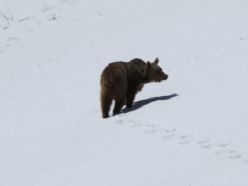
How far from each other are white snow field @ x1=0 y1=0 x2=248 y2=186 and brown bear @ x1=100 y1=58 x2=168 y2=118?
0.29 metres

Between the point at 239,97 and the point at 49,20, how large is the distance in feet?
47.3

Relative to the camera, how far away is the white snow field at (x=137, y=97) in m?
9.78

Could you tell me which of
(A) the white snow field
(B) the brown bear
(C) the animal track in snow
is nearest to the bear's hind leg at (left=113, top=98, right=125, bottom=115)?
(B) the brown bear

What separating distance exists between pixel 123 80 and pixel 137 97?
7.08 ft

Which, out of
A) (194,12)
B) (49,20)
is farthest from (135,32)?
(49,20)

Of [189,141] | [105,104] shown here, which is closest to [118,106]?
[105,104]

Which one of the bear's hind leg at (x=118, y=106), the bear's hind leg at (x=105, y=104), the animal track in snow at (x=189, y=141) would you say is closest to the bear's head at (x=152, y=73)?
the bear's hind leg at (x=118, y=106)

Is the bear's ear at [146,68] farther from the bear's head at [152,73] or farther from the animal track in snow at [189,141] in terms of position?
the animal track in snow at [189,141]

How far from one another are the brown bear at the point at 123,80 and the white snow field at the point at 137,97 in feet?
0.95

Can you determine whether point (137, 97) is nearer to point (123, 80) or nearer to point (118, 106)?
point (118, 106)

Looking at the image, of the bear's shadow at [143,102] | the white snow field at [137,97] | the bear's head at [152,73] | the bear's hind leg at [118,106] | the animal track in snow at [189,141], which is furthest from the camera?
the bear's head at [152,73]

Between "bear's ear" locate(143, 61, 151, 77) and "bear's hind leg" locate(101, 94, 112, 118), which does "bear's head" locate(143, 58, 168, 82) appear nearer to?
"bear's ear" locate(143, 61, 151, 77)

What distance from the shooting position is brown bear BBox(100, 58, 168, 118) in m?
12.7

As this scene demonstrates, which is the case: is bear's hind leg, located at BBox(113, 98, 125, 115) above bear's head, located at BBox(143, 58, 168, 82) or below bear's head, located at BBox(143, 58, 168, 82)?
below
